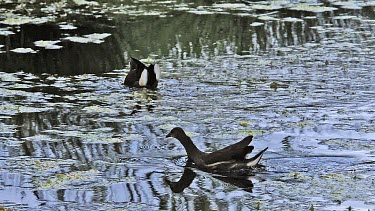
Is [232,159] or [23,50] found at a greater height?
[232,159]

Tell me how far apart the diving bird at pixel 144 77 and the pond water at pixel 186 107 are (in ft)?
0.61

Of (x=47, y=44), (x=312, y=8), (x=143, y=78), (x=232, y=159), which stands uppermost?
(x=232, y=159)

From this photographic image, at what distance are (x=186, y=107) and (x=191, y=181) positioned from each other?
390 centimetres

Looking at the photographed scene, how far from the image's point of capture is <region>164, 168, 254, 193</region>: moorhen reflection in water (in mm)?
9779

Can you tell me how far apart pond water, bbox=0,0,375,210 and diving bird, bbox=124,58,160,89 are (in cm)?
19

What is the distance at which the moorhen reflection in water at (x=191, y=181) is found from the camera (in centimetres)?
978

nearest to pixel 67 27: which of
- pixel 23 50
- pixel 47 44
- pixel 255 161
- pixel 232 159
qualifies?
pixel 47 44

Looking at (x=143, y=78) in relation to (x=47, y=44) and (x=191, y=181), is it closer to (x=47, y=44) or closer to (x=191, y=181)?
(x=47, y=44)

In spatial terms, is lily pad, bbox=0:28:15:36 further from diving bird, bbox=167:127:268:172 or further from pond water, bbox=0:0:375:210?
diving bird, bbox=167:127:268:172

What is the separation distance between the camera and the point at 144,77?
15930 millimetres

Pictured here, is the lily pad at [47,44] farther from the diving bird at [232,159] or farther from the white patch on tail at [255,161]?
the white patch on tail at [255,161]

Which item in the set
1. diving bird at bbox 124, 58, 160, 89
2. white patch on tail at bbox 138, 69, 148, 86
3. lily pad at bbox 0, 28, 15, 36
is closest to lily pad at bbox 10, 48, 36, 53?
lily pad at bbox 0, 28, 15, 36

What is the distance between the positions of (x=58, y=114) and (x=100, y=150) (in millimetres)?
2434

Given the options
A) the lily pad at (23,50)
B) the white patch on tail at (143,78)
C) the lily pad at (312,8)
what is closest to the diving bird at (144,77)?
the white patch on tail at (143,78)
